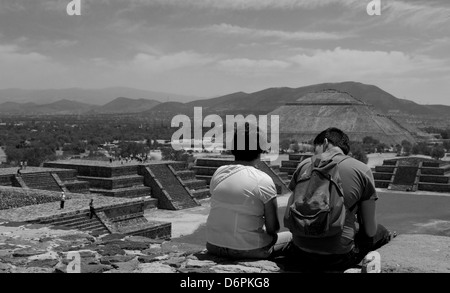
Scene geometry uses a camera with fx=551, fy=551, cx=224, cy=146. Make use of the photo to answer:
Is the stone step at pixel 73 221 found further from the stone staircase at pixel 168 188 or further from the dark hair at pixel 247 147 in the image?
the stone staircase at pixel 168 188

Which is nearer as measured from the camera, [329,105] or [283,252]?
[283,252]

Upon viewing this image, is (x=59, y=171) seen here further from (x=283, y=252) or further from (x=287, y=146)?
(x=287, y=146)

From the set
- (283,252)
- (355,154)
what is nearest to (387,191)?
(355,154)

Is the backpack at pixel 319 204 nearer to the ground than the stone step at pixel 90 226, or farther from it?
farther from it

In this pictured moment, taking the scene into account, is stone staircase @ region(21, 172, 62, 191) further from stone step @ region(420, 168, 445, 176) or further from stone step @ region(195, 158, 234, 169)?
stone step @ region(420, 168, 445, 176)

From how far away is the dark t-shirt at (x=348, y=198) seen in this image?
4.50 meters

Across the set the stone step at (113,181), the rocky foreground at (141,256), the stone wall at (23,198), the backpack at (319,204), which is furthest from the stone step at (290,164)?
the backpack at (319,204)

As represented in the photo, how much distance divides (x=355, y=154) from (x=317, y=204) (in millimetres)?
43009

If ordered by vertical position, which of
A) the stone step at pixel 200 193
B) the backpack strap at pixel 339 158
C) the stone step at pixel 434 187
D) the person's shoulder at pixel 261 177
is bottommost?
the stone step at pixel 434 187

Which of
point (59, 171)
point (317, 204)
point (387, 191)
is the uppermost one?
point (317, 204)

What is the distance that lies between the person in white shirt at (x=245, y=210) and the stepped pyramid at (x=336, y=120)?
80135mm

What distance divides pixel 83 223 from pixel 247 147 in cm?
1025
